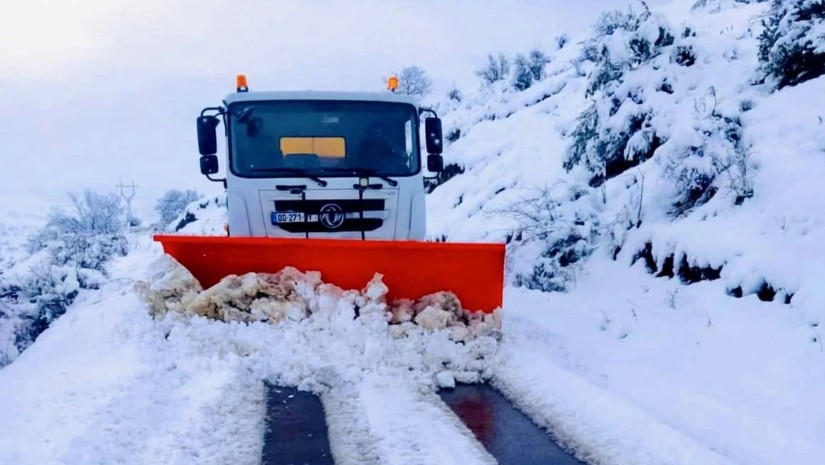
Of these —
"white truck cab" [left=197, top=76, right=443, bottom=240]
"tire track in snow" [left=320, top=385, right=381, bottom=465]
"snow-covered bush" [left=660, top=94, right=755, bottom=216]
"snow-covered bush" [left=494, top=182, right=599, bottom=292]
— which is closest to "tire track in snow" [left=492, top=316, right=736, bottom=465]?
"tire track in snow" [left=320, top=385, right=381, bottom=465]

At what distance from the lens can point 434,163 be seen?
806cm

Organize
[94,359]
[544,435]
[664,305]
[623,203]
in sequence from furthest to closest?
1. [623,203]
2. [664,305]
3. [94,359]
4. [544,435]

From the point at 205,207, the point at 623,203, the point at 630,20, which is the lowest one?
the point at 205,207

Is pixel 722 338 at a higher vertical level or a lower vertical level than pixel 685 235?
lower

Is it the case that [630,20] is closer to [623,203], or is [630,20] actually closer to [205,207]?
[623,203]

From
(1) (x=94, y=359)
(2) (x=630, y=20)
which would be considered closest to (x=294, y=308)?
(1) (x=94, y=359)

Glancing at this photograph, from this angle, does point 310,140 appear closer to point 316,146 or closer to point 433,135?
point 316,146

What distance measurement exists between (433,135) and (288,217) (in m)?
1.80

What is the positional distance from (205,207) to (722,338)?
116 ft

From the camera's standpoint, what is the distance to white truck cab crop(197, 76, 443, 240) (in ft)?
24.8

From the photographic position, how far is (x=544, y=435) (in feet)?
13.6

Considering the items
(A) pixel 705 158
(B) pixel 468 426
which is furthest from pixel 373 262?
(A) pixel 705 158

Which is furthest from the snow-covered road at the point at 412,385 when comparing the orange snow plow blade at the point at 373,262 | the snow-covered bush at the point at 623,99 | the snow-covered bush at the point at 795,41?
the snow-covered bush at the point at 795,41

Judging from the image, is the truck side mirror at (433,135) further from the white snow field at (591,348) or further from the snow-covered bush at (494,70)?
the snow-covered bush at (494,70)
